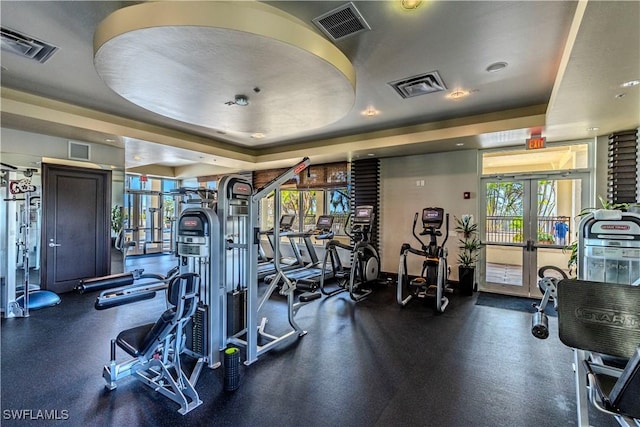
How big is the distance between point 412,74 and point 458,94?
102cm

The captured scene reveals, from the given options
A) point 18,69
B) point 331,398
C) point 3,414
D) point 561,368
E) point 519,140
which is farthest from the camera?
point 519,140

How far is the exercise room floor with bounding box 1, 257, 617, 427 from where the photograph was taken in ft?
7.57

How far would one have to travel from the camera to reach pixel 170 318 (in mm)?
2326

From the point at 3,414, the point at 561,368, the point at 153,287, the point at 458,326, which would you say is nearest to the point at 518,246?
the point at 458,326

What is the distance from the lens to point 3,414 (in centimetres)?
229

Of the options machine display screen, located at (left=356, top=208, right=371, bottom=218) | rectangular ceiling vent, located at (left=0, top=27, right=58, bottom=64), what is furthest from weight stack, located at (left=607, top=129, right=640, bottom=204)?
rectangular ceiling vent, located at (left=0, top=27, right=58, bottom=64)

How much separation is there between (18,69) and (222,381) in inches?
173

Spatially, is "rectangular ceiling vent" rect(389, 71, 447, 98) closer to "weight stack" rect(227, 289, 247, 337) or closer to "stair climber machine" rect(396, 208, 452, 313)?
"stair climber machine" rect(396, 208, 452, 313)

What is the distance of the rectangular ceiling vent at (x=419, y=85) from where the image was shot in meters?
3.83

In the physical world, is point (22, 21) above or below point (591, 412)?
above

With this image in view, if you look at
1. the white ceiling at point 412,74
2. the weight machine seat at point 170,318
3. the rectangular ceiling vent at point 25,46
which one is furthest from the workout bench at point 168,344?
the rectangular ceiling vent at point 25,46

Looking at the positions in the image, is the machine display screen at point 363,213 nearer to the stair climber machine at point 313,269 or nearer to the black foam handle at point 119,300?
the stair climber machine at point 313,269

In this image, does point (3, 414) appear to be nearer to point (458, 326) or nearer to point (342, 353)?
point (342, 353)

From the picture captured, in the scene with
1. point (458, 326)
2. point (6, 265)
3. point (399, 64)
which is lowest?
point (458, 326)
